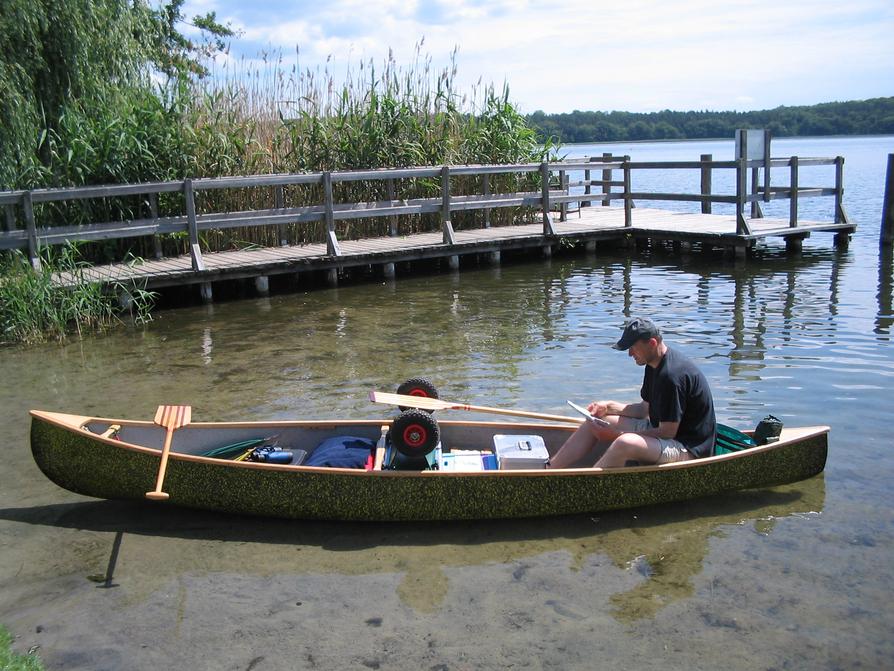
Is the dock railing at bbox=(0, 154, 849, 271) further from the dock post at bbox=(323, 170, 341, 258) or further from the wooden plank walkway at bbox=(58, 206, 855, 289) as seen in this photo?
the wooden plank walkway at bbox=(58, 206, 855, 289)

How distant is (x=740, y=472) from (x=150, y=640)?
146 inches

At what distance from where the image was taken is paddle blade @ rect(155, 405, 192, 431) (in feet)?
19.6

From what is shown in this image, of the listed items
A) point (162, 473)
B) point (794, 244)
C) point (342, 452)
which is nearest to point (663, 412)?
point (342, 452)

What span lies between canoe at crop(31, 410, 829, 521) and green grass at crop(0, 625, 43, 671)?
1.50 m

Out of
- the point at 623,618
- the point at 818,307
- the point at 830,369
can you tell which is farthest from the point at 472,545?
the point at 818,307

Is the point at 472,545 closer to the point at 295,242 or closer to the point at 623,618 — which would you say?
the point at 623,618

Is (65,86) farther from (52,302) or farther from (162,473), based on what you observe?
(162,473)

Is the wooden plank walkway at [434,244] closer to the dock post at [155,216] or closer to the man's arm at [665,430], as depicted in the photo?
the dock post at [155,216]

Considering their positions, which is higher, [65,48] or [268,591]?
[65,48]

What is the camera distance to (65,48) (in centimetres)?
1305

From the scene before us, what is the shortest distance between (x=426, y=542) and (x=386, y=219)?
37.0 ft

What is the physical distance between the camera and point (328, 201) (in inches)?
560

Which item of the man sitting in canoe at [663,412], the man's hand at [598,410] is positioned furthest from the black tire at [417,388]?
the man sitting in canoe at [663,412]

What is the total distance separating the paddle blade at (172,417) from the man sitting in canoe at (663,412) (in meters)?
2.72
